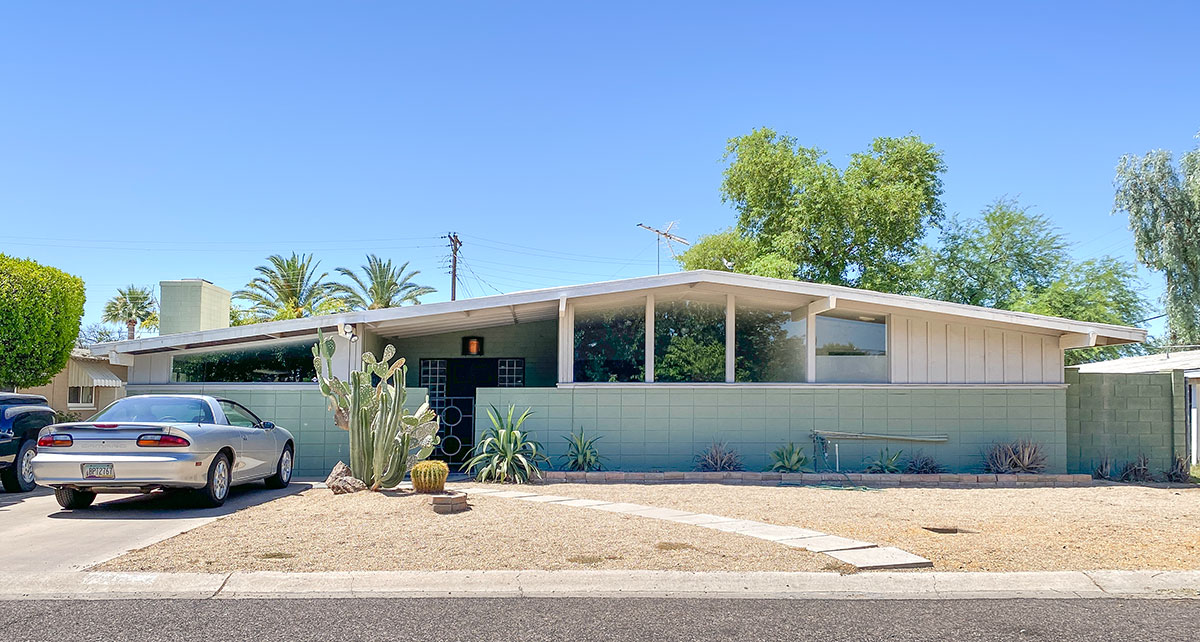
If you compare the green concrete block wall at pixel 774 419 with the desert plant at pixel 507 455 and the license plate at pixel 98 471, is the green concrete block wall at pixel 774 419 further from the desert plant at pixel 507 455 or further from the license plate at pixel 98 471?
the license plate at pixel 98 471

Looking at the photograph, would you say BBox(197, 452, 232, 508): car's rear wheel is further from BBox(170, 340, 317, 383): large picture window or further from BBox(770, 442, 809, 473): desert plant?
BBox(770, 442, 809, 473): desert plant

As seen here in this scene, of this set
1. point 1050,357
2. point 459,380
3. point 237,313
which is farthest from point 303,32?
point 237,313

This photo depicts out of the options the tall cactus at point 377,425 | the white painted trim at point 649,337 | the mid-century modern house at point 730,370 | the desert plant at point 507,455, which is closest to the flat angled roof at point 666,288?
the mid-century modern house at point 730,370

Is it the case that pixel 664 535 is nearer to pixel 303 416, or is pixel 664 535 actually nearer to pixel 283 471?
pixel 283 471

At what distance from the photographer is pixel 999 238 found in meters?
28.9

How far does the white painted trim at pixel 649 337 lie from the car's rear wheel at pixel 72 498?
7963 millimetres

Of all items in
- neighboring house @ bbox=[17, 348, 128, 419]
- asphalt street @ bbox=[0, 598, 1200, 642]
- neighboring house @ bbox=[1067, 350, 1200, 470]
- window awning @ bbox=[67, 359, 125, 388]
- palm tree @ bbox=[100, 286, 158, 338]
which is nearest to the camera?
asphalt street @ bbox=[0, 598, 1200, 642]

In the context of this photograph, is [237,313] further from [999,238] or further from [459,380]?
[999,238]

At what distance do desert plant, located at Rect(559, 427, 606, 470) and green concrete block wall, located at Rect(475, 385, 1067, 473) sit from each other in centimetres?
13

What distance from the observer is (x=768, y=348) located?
1488 cm

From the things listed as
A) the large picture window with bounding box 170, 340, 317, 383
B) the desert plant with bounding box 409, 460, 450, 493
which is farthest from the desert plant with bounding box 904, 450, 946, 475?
the large picture window with bounding box 170, 340, 317, 383

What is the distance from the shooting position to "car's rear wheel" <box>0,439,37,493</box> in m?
12.0

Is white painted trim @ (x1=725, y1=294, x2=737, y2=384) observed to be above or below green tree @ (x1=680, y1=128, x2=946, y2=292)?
below

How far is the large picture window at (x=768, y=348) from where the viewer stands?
1477 cm
